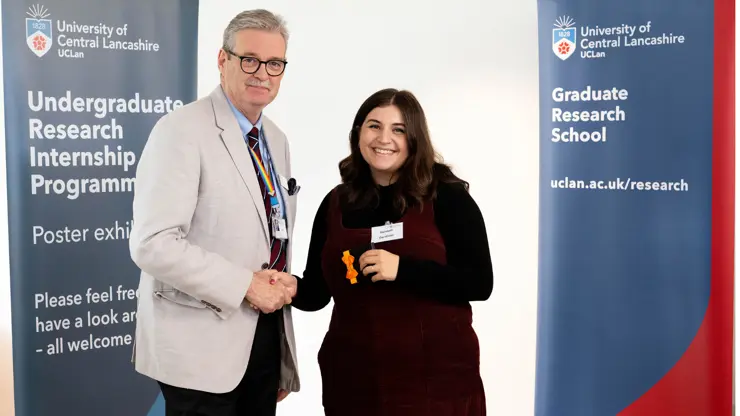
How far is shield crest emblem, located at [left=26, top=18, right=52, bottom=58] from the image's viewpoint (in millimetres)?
2939

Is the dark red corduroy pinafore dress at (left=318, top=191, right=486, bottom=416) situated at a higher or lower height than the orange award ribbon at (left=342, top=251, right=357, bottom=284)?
lower

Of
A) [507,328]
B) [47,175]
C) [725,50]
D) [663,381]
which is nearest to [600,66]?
[725,50]

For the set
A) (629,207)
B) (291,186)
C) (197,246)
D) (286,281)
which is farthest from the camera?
(629,207)

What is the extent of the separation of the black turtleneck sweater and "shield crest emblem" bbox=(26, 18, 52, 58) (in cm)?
160

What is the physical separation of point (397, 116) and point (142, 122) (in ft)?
4.81

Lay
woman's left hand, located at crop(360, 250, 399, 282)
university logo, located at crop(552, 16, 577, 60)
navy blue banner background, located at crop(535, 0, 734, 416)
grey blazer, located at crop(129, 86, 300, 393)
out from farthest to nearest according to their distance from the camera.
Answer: university logo, located at crop(552, 16, 577, 60) → navy blue banner background, located at crop(535, 0, 734, 416) → woman's left hand, located at crop(360, 250, 399, 282) → grey blazer, located at crop(129, 86, 300, 393)

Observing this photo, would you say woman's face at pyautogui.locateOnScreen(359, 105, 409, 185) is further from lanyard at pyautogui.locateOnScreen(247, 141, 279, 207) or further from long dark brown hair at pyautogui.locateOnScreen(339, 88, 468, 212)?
lanyard at pyautogui.locateOnScreen(247, 141, 279, 207)

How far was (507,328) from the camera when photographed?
4.60 metres

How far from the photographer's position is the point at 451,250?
7.33ft

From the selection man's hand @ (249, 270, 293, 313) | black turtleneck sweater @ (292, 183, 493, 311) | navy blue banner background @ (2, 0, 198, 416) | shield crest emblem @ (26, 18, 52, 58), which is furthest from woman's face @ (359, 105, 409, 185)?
shield crest emblem @ (26, 18, 52, 58)

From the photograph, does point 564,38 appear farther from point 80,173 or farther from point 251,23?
point 80,173

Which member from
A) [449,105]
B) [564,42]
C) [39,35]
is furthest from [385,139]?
[449,105]

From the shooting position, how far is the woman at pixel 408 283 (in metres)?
2.21

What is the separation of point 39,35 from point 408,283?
6.37 ft
